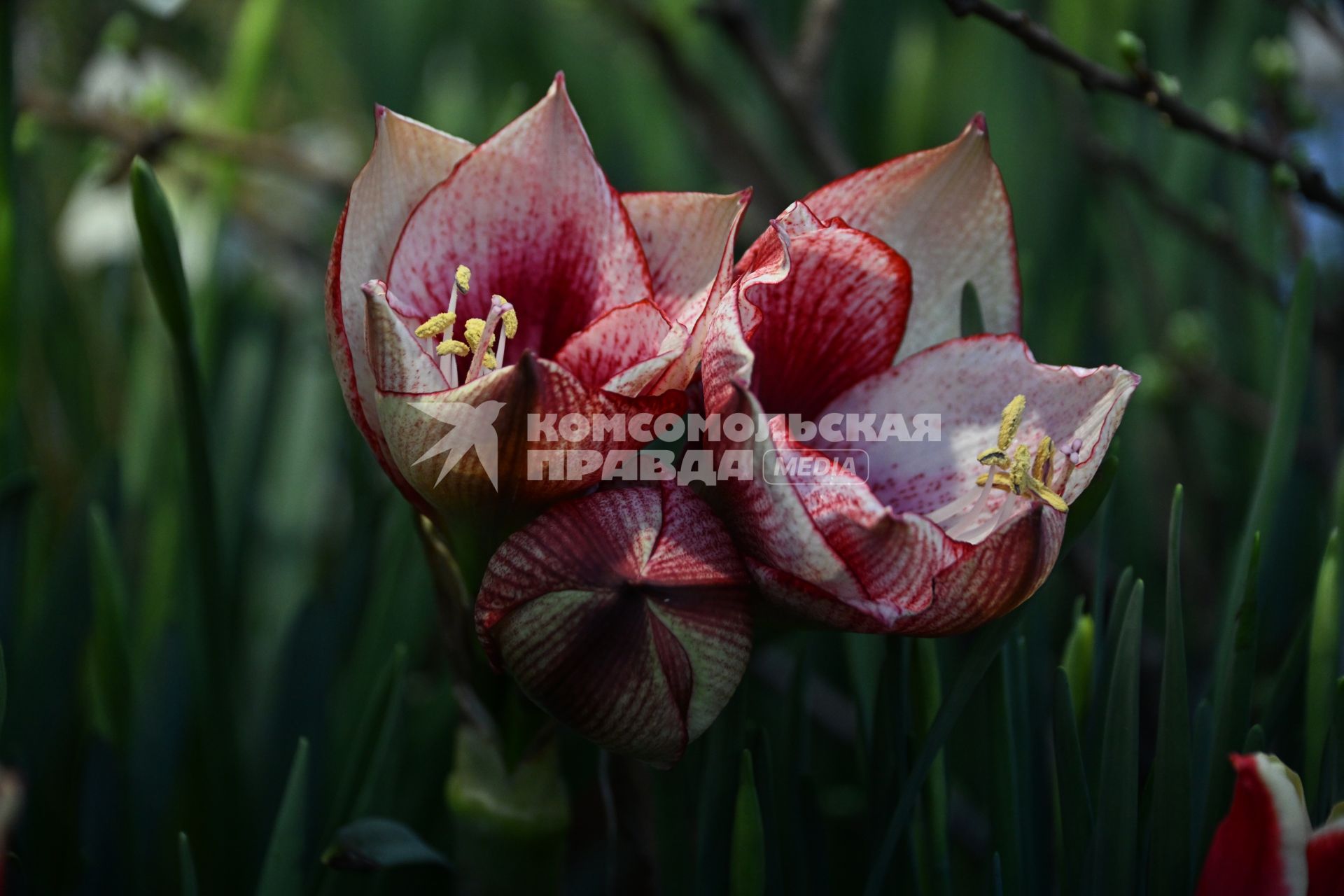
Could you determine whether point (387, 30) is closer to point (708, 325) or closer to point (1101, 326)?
point (1101, 326)

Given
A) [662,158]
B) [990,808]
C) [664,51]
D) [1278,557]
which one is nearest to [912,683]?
[990,808]

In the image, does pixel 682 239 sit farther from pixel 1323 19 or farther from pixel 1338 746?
pixel 1323 19

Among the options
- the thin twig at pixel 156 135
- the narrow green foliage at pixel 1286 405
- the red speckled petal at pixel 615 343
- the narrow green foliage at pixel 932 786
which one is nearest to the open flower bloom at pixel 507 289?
the red speckled petal at pixel 615 343

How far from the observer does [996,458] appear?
47 cm

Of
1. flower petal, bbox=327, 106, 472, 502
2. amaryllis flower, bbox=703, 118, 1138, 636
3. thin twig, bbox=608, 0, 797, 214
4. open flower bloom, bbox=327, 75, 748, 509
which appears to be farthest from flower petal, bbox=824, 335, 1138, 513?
thin twig, bbox=608, 0, 797, 214

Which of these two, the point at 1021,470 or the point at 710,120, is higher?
the point at 710,120

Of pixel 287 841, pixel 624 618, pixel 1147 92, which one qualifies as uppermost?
pixel 1147 92

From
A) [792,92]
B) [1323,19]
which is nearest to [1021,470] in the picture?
[1323,19]

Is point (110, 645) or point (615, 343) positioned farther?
point (110, 645)

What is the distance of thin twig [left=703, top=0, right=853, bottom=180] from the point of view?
105 cm

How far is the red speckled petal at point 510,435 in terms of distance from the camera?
41 centimetres

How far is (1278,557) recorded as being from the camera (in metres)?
1.01

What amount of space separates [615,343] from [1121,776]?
0.95 feet

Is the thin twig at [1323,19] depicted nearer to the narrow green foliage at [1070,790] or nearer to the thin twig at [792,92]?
the thin twig at [792,92]
